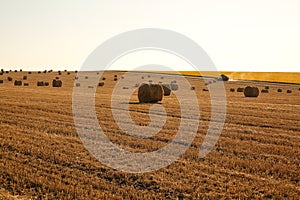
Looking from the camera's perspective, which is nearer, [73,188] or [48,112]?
[73,188]

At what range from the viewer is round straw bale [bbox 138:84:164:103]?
80.1 ft

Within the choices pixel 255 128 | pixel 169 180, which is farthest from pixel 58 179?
pixel 255 128

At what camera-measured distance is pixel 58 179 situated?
7.53 meters

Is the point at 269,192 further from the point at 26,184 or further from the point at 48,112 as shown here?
the point at 48,112

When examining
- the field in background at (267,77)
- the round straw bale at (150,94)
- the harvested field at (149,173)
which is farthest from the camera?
the field in background at (267,77)

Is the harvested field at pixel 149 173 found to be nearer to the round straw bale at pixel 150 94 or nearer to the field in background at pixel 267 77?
the round straw bale at pixel 150 94

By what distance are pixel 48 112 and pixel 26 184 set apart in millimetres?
10696

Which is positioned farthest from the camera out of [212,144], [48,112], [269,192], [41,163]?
[48,112]

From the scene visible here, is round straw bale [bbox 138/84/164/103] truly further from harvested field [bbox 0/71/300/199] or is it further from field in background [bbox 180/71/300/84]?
field in background [bbox 180/71/300/84]

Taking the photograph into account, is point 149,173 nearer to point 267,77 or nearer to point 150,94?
point 150,94

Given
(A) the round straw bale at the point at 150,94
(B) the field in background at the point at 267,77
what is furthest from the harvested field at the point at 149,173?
(B) the field in background at the point at 267,77

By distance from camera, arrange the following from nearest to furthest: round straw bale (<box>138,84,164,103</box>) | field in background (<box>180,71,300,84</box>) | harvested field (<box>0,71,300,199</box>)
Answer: harvested field (<box>0,71,300,199</box>), round straw bale (<box>138,84,164,103</box>), field in background (<box>180,71,300,84</box>)

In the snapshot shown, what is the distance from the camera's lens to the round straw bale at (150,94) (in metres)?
24.4

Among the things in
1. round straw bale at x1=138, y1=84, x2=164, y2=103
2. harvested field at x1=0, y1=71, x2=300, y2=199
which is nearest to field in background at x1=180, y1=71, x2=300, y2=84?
round straw bale at x1=138, y1=84, x2=164, y2=103
